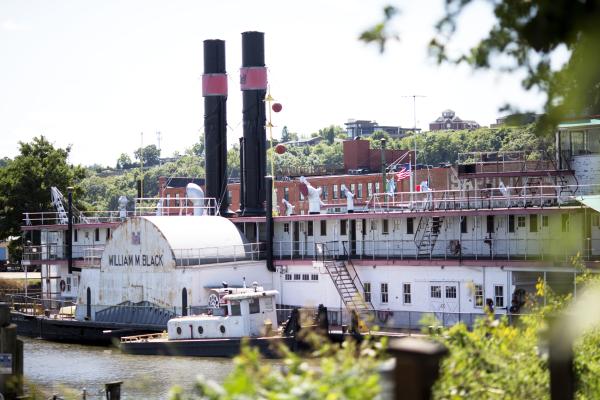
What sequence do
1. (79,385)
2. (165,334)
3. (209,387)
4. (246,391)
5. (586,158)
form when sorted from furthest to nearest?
(586,158), (165,334), (79,385), (209,387), (246,391)

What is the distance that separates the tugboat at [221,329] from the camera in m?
40.2

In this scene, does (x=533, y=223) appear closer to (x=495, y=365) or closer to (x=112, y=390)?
(x=112, y=390)

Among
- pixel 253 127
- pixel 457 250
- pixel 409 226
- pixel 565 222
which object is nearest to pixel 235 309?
pixel 409 226

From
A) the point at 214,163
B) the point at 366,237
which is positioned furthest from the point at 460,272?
the point at 214,163

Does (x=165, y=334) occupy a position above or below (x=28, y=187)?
below

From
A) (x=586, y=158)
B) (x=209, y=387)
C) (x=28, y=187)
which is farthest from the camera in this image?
(x=28, y=187)

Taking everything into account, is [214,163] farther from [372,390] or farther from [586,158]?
[372,390]

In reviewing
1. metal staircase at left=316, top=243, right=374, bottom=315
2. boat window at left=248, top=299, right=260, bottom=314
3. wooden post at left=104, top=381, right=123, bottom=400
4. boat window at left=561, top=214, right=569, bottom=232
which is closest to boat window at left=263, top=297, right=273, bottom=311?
boat window at left=248, top=299, right=260, bottom=314

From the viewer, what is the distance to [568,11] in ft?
26.6

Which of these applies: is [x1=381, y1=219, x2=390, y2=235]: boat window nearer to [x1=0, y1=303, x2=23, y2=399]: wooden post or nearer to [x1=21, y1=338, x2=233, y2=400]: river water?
[x1=21, y1=338, x2=233, y2=400]: river water

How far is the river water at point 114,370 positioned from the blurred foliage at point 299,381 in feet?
74.3

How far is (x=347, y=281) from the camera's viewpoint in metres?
44.3

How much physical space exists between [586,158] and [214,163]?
822 inches

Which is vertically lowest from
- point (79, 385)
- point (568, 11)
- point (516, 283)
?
point (79, 385)
